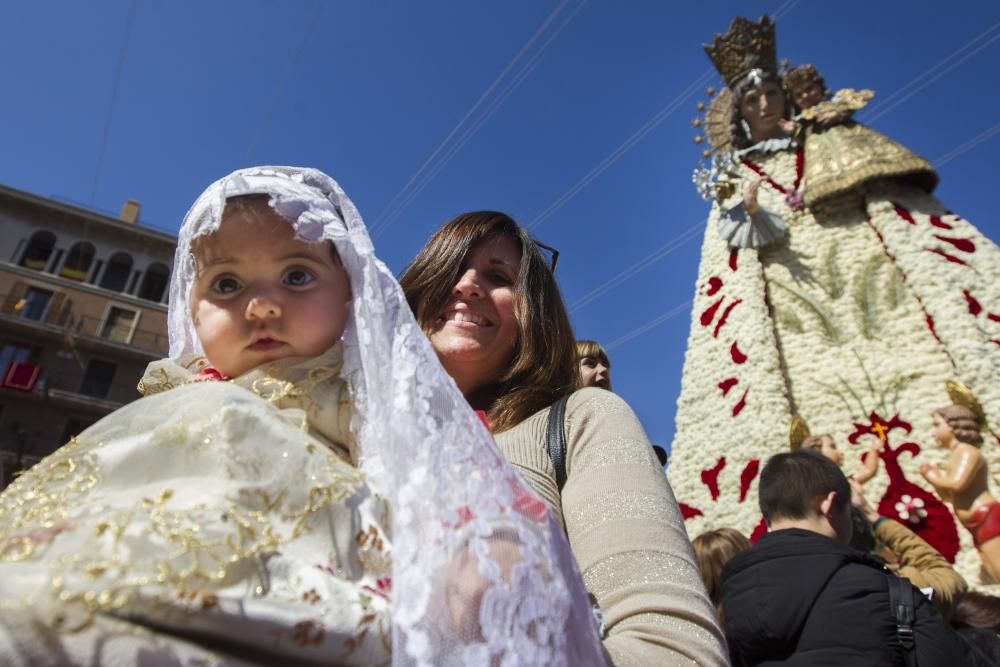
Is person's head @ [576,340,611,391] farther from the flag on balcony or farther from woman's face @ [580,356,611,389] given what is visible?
the flag on balcony

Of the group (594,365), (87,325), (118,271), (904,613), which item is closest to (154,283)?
(118,271)

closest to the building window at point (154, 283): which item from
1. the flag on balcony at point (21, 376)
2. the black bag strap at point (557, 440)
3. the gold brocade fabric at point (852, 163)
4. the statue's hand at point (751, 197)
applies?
the flag on balcony at point (21, 376)

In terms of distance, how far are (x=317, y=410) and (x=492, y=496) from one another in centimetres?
42

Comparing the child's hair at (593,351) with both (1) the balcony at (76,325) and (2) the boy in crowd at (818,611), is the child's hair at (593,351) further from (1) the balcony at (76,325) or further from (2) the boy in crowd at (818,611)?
(1) the balcony at (76,325)

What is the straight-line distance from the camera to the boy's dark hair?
2396mm

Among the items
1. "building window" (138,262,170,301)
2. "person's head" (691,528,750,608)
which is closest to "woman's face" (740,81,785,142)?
"person's head" (691,528,750,608)

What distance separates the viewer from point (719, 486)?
6957 millimetres

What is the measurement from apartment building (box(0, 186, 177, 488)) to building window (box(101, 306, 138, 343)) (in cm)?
3

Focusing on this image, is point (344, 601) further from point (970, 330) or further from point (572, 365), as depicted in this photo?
point (970, 330)

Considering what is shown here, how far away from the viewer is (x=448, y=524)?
879 millimetres

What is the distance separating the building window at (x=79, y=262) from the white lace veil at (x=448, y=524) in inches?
891

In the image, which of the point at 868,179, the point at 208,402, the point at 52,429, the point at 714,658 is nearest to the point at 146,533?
the point at 208,402

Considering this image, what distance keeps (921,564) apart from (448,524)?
321 cm

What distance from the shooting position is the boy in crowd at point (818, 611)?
1.82 m
